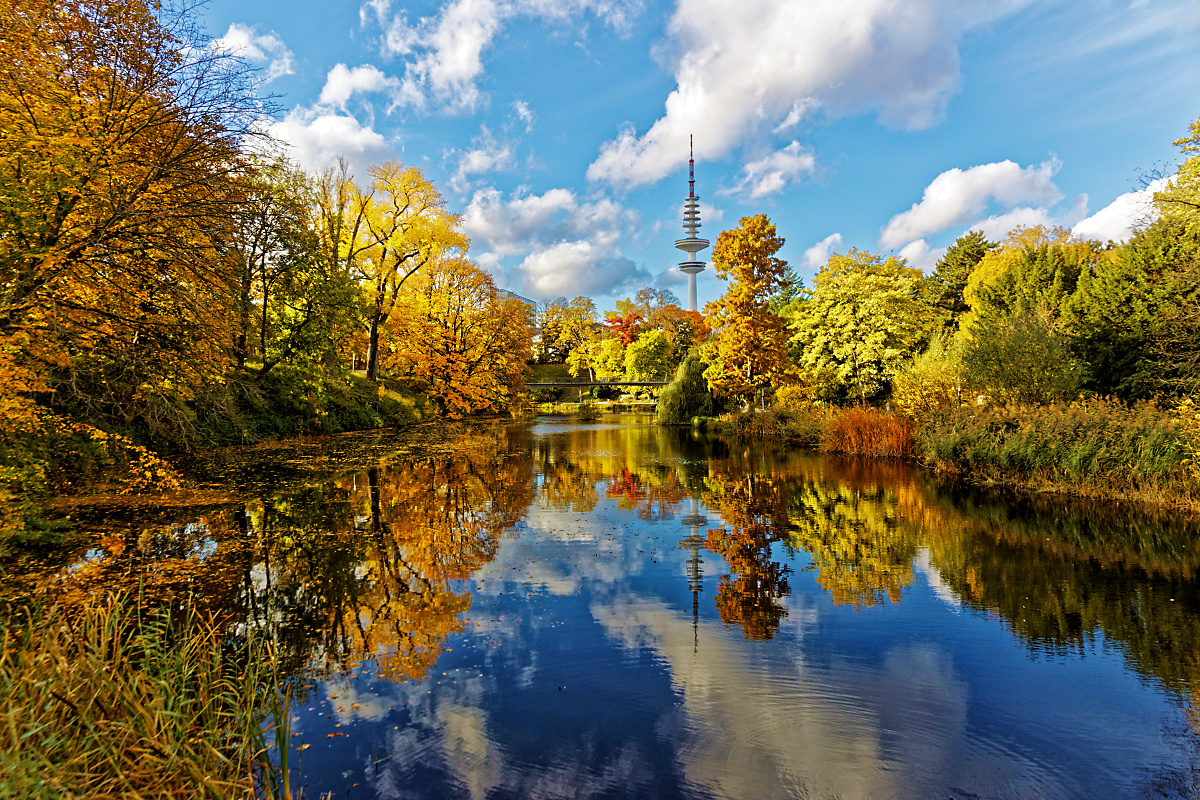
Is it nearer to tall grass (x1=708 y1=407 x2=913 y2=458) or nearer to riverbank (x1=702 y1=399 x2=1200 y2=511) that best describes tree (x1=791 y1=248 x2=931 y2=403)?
tall grass (x1=708 y1=407 x2=913 y2=458)

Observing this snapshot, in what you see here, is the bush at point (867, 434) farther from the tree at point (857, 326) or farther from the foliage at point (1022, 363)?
the tree at point (857, 326)

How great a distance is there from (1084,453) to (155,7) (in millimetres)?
19163

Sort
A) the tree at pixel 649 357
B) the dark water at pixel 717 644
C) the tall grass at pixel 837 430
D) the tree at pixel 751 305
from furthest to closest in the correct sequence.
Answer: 1. the tree at pixel 649 357
2. the tree at pixel 751 305
3. the tall grass at pixel 837 430
4. the dark water at pixel 717 644

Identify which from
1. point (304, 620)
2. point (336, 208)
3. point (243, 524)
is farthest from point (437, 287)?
point (304, 620)

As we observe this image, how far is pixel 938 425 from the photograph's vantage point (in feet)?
56.7

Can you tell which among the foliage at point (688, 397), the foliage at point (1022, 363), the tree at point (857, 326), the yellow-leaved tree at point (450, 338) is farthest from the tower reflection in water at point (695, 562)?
the foliage at point (688, 397)

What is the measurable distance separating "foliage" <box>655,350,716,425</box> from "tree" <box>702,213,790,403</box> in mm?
5190

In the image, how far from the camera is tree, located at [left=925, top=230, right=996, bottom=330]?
4312 centimetres

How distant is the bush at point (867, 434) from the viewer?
2011 cm

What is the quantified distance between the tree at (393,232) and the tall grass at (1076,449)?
2696 centimetres

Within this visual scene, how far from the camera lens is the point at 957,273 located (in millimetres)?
43438

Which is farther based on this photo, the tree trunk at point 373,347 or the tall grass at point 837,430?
the tree trunk at point 373,347

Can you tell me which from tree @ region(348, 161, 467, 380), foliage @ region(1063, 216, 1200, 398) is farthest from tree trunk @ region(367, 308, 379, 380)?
foliage @ region(1063, 216, 1200, 398)

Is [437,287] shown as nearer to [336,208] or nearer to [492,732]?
[336,208]
